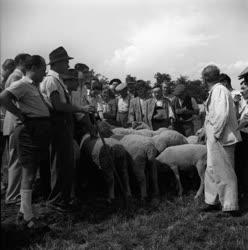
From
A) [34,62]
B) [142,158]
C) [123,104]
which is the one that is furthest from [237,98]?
[34,62]

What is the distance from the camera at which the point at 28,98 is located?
4953mm

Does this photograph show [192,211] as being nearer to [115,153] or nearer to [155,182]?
[155,182]

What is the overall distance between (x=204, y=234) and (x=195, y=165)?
1.95m

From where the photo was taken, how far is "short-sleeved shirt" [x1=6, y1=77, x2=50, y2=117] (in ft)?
16.0

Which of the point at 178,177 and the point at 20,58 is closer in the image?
the point at 20,58

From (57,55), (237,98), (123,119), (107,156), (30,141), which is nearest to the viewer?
(30,141)

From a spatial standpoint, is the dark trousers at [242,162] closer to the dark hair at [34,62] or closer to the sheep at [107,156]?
the sheep at [107,156]

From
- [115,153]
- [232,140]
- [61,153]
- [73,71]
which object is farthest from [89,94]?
[232,140]

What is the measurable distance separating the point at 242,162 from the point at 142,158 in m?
1.53

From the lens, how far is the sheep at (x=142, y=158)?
21.3 feet

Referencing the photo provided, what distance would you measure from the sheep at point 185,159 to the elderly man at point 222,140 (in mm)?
766

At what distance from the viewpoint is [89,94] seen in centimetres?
911

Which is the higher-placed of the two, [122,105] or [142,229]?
[122,105]

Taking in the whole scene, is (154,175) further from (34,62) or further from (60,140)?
(34,62)
